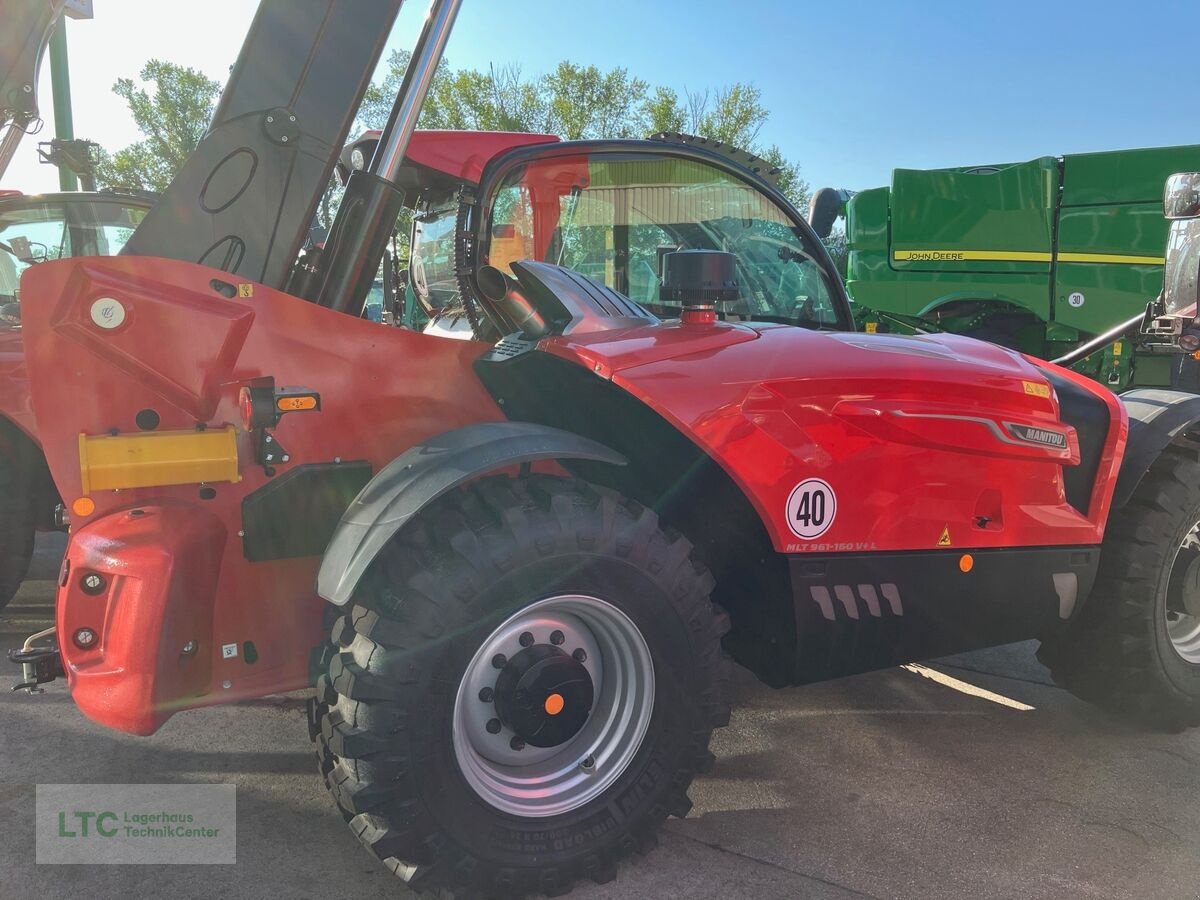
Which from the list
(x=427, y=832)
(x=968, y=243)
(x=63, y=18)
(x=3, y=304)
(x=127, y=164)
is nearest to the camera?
(x=427, y=832)

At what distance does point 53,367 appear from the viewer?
2.20 metres

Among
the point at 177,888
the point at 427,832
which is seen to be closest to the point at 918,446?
the point at 427,832

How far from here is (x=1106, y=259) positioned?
9164 mm

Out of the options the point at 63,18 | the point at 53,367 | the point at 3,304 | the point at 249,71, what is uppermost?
the point at 63,18

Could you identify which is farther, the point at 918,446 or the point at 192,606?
the point at 918,446

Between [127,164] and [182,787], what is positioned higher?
[127,164]

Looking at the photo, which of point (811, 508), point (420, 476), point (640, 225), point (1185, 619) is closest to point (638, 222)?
point (640, 225)

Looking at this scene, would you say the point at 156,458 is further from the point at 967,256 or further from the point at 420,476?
the point at 967,256

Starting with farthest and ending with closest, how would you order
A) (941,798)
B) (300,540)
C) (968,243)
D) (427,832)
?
1. (968,243)
2. (941,798)
3. (300,540)
4. (427,832)

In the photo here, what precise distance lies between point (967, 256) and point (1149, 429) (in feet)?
23.3

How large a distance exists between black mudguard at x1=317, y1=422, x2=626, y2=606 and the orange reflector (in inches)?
10.2

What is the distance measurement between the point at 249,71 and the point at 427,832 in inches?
83.3

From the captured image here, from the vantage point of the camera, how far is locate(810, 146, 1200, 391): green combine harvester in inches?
355

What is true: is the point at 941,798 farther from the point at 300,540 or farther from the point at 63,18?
the point at 63,18
